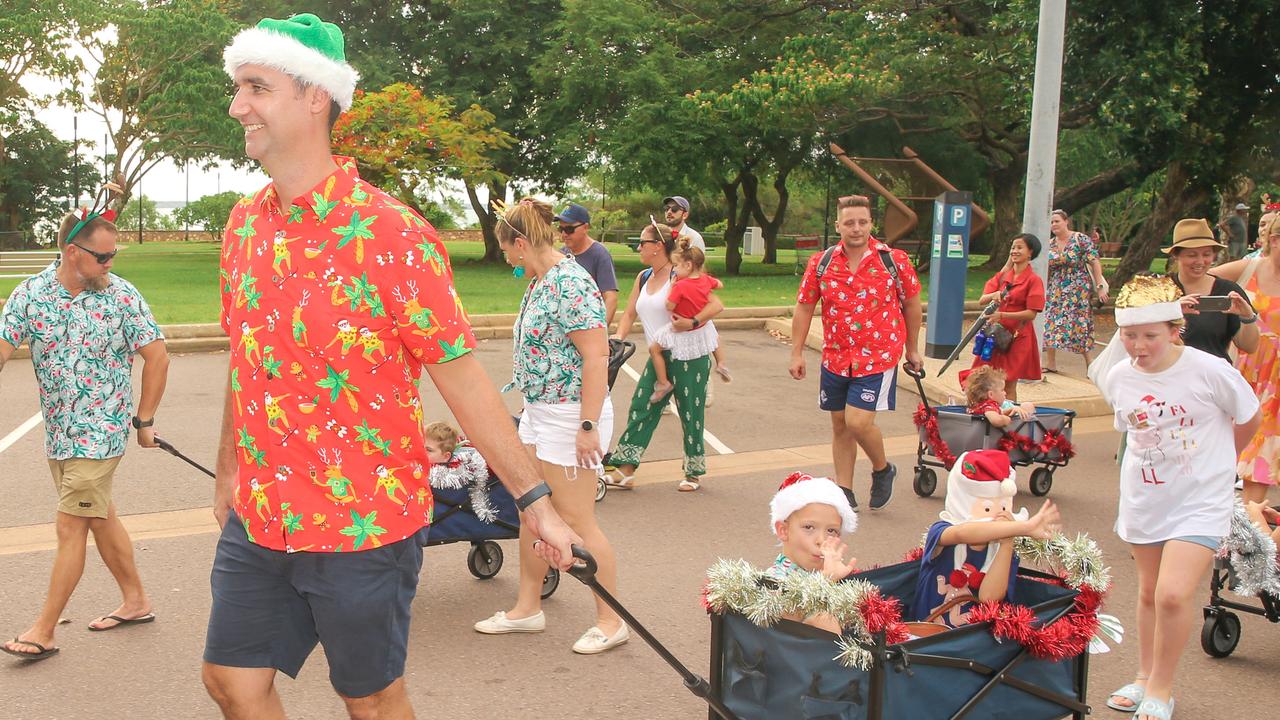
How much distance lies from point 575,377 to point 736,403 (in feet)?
21.3

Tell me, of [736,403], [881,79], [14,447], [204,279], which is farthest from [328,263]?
[204,279]

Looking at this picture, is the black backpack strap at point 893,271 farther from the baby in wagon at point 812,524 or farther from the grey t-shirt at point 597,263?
the baby in wagon at point 812,524

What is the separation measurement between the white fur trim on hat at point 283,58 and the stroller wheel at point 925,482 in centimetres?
608

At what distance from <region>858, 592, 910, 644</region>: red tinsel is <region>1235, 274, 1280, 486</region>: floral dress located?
3.95 meters

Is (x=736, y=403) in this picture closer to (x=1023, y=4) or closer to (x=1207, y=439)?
(x=1207, y=439)

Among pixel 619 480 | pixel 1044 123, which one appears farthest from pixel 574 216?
pixel 1044 123

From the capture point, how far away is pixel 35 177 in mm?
58500

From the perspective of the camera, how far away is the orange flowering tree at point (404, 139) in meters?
26.4

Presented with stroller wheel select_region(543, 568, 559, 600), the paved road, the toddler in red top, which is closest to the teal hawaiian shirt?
the paved road

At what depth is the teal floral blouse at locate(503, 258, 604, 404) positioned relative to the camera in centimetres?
506

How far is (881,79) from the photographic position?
2314cm

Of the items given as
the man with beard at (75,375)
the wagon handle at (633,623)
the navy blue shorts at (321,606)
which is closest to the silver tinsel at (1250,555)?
the wagon handle at (633,623)

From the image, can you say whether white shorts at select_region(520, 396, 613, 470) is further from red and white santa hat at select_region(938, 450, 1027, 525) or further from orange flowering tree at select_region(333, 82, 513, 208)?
orange flowering tree at select_region(333, 82, 513, 208)

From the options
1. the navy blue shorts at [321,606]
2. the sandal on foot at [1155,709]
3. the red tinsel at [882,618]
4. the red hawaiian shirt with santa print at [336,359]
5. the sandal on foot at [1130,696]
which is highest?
the red hawaiian shirt with santa print at [336,359]
